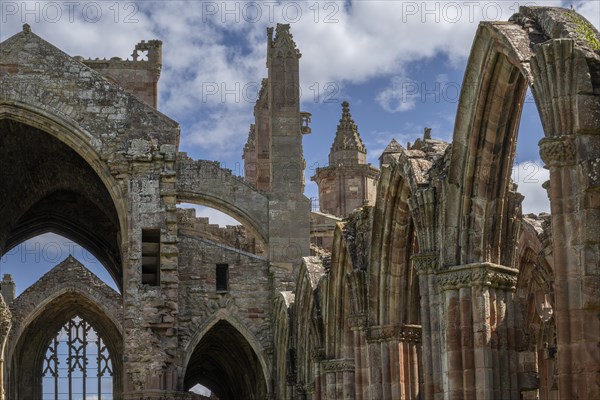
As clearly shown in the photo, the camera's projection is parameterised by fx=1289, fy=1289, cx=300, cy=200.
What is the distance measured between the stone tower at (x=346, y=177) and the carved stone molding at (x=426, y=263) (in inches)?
952

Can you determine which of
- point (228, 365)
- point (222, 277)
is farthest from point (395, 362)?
point (228, 365)

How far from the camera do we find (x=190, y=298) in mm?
25219

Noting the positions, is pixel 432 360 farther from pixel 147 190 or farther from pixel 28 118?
pixel 28 118

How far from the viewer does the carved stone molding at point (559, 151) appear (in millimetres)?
10672

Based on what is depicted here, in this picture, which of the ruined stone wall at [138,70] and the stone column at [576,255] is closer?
the stone column at [576,255]

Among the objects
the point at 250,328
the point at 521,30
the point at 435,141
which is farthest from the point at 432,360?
the point at 250,328

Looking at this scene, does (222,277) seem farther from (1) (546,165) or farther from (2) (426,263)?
(1) (546,165)

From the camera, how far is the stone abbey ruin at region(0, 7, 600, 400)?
1105 centimetres

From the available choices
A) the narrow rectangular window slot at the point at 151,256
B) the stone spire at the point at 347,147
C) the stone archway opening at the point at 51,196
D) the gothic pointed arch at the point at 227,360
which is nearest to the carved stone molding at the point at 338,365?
the narrow rectangular window slot at the point at 151,256

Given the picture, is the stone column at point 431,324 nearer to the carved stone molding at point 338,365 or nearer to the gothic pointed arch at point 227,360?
the carved stone molding at point 338,365

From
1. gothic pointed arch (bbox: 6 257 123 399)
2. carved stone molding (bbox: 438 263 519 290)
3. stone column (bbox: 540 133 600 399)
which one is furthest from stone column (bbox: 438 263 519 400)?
gothic pointed arch (bbox: 6 257 123 399)

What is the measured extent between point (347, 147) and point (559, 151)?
2934 centimetres

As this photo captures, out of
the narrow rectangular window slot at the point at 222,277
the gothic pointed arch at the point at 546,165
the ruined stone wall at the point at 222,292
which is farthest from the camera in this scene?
the narrow rectangular window slot at the point at 222,277

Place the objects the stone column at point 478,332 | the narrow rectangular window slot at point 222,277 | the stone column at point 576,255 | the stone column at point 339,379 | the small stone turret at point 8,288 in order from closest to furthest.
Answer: the stone column at point 576,255 → the stone column at point 478,332 → the stone column at point 339,379 → the narrow rectangular window slot at point 222,277 → the small stone turret at point 8,288
